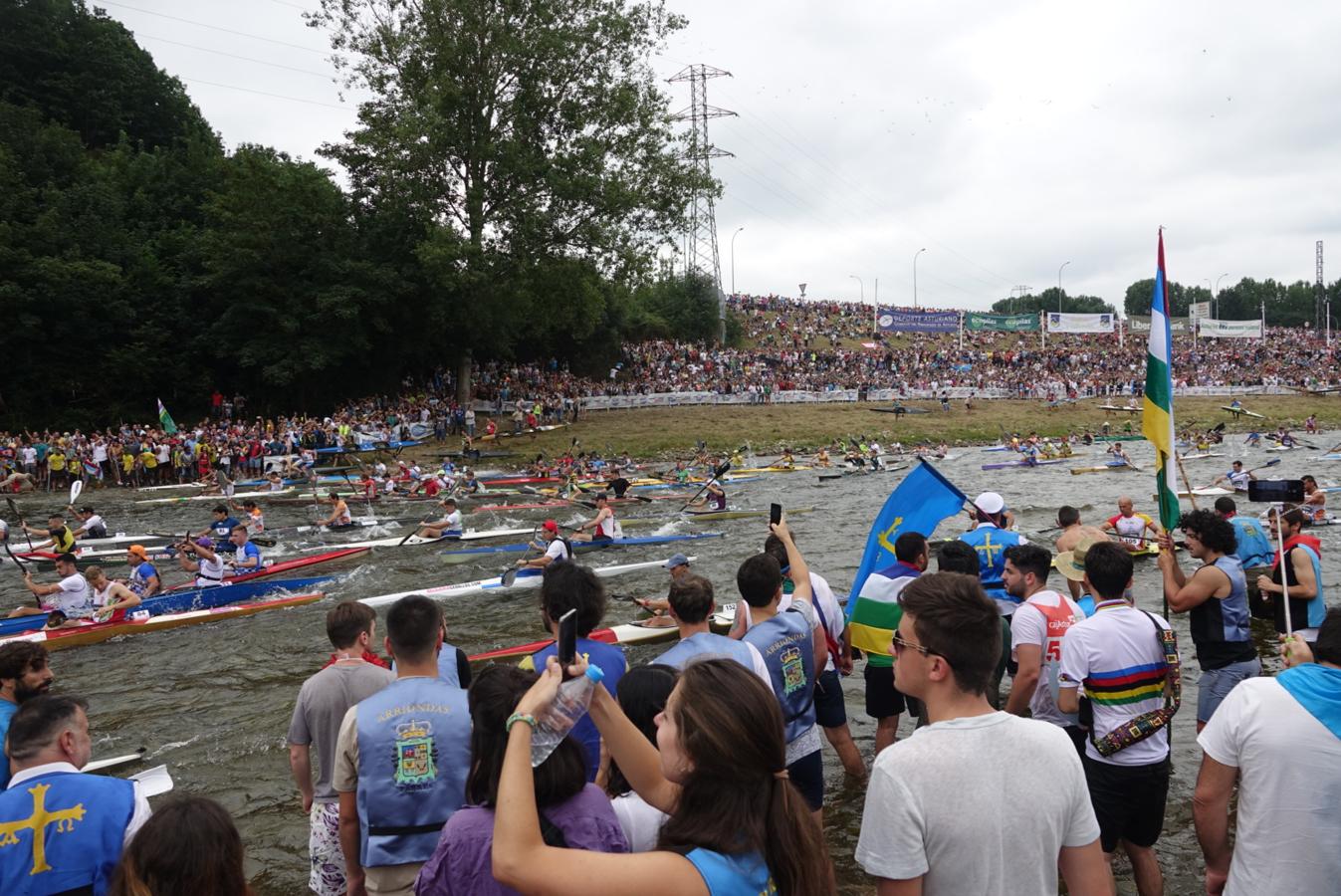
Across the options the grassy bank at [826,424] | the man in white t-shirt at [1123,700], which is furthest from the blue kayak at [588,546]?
the grassy bank at [826,424]

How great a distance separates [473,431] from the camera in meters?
36.1

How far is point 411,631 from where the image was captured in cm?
352

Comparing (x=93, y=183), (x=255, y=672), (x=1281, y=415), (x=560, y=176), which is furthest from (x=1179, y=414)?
(x=93, y=183)

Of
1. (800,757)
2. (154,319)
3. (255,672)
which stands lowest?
(255,672)

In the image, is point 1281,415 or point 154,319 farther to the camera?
point 1281,415

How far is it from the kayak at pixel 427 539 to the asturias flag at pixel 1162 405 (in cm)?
1444

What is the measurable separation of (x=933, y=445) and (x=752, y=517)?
19732mm

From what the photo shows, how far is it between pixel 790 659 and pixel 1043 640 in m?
1.55

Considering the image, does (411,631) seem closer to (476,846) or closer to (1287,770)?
(476,846)

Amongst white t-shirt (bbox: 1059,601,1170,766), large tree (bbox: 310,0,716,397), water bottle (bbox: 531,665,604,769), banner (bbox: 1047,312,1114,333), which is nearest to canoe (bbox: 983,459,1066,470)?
large tree (bbox: 310,0,716,397)

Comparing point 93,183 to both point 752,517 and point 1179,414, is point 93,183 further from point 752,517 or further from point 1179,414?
point 1179,414

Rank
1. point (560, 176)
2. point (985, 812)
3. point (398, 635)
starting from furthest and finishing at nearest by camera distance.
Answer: point (560, 176)
point (398, 635)
point (985, 812)

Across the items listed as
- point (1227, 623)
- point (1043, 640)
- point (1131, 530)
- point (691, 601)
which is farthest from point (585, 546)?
point (691, 601)

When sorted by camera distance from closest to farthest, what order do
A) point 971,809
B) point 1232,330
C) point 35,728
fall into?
point 971,809
point 35,728
point 1232,330
